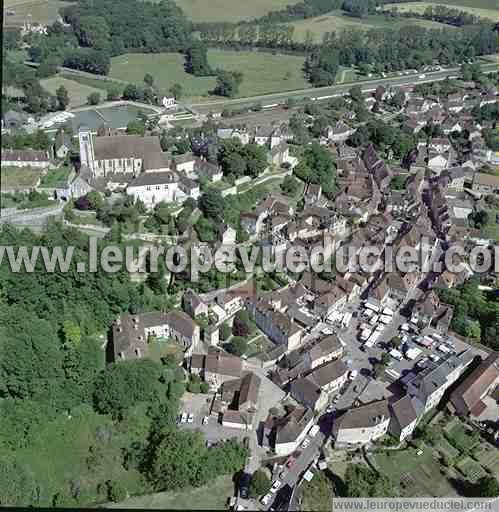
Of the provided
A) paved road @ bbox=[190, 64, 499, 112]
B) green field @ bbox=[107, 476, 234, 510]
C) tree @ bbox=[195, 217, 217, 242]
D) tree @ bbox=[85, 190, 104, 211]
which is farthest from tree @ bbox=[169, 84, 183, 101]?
green field @ bbox=[107, 476, 234, 510]

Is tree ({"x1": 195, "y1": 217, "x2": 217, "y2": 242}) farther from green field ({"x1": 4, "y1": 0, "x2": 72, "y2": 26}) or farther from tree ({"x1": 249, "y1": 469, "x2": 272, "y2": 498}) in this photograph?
green field ({"x1": 4, "y1": 0, "x2": 72, "y2": 26})

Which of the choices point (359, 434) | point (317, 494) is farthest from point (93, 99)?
point (317, 494)

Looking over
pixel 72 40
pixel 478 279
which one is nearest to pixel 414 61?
pixel 72 40

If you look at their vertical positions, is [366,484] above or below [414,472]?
above

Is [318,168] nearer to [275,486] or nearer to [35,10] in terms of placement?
[275,486]

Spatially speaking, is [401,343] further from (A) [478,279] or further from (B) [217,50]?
(B) [217,50]

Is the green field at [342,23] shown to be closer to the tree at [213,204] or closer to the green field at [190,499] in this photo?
the tree at [213,204]
